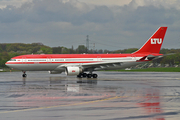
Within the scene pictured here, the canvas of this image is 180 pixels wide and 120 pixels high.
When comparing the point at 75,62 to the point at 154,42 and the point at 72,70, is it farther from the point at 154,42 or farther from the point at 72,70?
the point at 154,42

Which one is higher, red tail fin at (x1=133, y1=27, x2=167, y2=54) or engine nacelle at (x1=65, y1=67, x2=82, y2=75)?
red tail fin at (x1=133, y1=27, x2=167, y2=54)

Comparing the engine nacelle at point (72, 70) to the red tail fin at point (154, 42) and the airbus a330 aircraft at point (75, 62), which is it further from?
the red tail fin at point (154, 42)

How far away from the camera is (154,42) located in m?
44.1

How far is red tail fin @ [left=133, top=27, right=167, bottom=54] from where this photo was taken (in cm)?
4391

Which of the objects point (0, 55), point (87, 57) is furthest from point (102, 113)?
point (0, 55)

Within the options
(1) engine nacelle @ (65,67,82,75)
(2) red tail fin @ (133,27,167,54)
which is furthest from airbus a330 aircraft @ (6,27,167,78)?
(2) red tail fin @ (133,27,167,54)

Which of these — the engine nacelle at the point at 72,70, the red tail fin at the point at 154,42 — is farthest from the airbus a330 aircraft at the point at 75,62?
the red tail fin at the point at 154,42

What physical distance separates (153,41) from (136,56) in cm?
485

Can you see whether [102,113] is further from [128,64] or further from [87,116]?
[128,64]

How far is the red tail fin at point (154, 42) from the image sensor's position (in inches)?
1729

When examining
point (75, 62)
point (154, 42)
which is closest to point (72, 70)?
point (75, 62)

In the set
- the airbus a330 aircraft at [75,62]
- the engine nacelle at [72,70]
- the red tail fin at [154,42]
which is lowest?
the engine nacelle at [72,70]

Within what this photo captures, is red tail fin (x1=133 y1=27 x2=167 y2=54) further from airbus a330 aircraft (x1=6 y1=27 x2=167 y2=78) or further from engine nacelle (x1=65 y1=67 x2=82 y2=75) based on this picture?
engine nacelle (x1=65 y1=67 x2=82 y2=75)

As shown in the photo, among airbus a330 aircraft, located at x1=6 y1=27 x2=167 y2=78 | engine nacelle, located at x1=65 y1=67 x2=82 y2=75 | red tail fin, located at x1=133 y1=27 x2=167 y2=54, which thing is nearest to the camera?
engine nacelle, located at x1=65 y1=67 x2=82 y2=75
